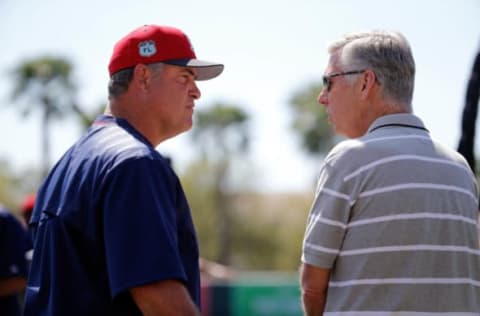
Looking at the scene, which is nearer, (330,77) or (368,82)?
(368,82)

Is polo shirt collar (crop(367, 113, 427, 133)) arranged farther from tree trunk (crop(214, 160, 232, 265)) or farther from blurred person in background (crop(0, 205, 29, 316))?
tree trunk (crop(214, 160, 232, 265))

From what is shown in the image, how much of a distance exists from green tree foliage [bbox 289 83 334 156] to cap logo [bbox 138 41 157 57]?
38.6 meters

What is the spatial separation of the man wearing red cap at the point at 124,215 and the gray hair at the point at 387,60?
664 mm

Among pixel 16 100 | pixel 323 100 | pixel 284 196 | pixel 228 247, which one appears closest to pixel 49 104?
pixel 16 100

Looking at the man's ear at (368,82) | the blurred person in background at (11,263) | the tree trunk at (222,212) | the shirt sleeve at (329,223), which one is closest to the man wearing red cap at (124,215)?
the shirt sleeve at (329,223)

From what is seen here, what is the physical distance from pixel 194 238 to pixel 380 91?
90cm

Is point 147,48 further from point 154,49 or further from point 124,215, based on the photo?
point 124,215

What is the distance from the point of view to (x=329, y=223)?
3.09 m

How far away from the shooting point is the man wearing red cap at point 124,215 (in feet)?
9.17

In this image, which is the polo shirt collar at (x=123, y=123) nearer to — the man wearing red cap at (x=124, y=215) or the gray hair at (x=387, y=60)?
the man wearing red cap at (x=124, y=215)

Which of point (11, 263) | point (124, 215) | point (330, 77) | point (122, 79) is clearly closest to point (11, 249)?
point (11, 263)

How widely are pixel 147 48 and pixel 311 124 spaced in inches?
1567

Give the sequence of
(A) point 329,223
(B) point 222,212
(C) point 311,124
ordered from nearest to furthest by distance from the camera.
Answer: (A) point 329,223 → (C) point 311,124 → (B) point 222,212

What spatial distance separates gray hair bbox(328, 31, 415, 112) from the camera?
3295 mm
